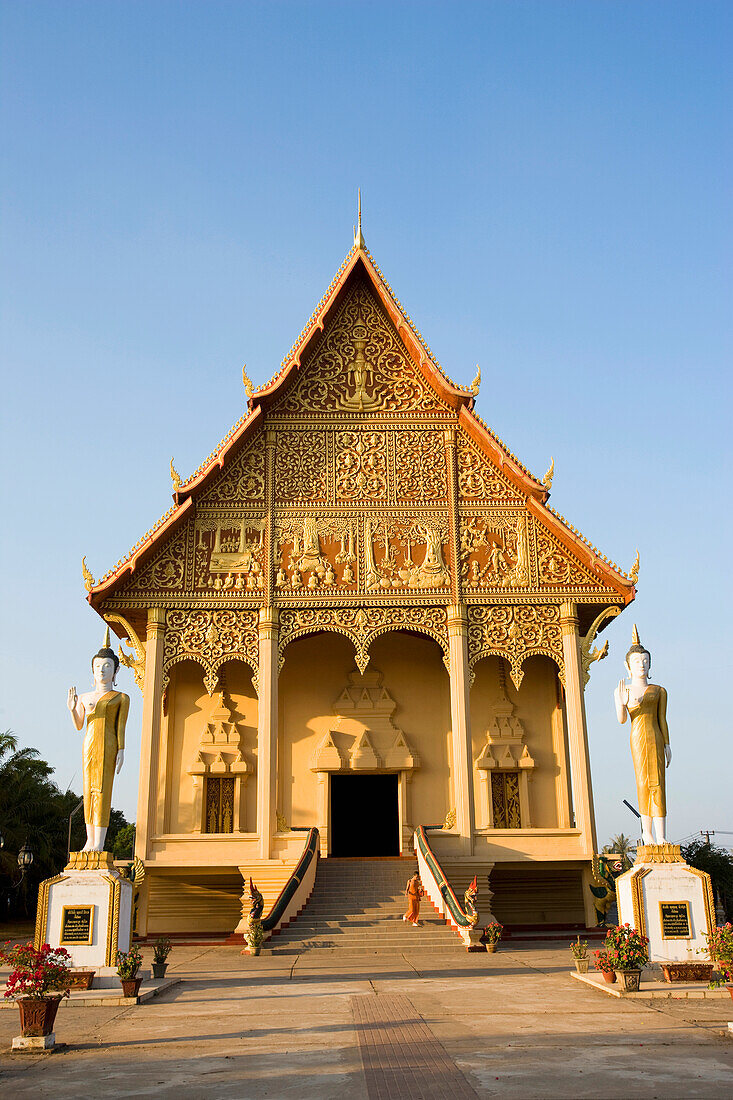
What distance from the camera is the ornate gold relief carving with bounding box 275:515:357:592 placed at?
1917 centimetres

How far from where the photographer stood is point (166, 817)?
65.6 ft

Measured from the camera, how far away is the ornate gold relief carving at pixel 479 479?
19969 mm

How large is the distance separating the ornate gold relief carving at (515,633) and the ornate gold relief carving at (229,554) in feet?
14.2

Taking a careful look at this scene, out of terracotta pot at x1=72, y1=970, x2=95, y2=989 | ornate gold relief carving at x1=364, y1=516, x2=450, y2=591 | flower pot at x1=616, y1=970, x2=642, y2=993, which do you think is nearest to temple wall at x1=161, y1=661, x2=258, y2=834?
ornate gold relief carving at x1=364, y1=516, x2=450, y2=591

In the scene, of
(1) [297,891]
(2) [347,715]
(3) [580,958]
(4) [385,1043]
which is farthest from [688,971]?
(2) [347,715]

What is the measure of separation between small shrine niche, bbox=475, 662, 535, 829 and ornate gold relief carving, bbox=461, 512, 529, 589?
3293mm

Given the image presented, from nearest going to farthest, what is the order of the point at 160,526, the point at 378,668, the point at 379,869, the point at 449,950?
the point at 449,950 → the point at 379,869 → the point at 160,526 → the point at 378,668

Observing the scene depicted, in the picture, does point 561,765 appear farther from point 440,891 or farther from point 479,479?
point 479,479

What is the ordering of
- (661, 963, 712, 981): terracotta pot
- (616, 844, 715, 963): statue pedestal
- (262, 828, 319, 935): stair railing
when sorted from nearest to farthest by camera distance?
(661, 963, 712, 981): terracotta pot, (616, 844, 715, 963): statue pedestal, (262, 828, 319, 935): stair railing

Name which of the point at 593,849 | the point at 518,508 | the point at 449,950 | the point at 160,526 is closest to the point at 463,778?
the point at 593,849

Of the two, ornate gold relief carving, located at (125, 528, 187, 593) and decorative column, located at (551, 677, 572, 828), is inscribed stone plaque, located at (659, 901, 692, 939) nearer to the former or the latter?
decorative column, located at (551, 677, 572, 828)

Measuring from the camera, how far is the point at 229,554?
1939 centimetres

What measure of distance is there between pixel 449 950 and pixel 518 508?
345 inches

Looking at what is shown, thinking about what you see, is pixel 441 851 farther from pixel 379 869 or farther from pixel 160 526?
pixel 160 526
